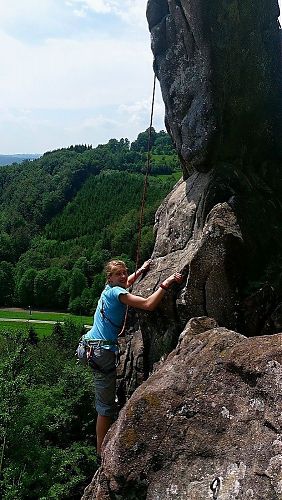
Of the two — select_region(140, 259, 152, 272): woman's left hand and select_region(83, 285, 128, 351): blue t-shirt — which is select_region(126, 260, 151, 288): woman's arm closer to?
select_region(140, 259, 152, 272): woman's left hand

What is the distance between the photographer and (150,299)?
10.6m

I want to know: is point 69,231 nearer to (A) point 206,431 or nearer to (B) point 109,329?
(B) point 109,329

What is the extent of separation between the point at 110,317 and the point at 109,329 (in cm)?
26

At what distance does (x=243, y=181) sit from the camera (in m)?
12.8

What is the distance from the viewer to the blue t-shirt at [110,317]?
10.6 meters

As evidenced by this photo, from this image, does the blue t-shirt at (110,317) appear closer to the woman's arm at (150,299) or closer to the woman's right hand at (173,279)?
the woman's arm at (150,299)

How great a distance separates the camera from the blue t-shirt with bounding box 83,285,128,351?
10594 mm

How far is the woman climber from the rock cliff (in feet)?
2.92

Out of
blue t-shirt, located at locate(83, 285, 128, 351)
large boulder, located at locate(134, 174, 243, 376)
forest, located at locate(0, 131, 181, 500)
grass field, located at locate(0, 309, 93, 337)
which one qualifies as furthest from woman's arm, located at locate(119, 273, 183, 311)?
grass field, located at locate(0, 309, 93, 337)

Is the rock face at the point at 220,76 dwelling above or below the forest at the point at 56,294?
above

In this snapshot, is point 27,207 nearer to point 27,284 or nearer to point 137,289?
point 27,284

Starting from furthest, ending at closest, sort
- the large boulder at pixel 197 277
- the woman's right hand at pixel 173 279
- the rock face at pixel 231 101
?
the rock face at pixel 231 101 → the large boulder at pixel 197 277 → the woman's right hand at pixel 173 279

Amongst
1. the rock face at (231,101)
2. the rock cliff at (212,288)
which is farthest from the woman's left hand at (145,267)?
the rock face at (231,101)

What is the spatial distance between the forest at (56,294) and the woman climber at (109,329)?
88.6 inches
